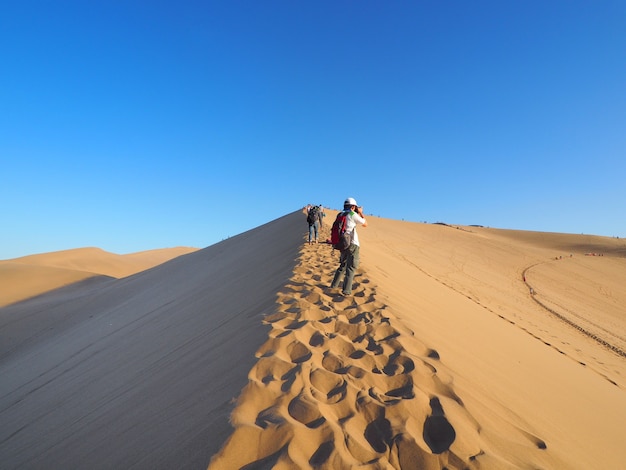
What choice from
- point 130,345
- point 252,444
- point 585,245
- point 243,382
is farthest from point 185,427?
point 585,245

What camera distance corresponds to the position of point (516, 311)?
8773mm

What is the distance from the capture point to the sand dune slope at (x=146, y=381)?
2.38 metres

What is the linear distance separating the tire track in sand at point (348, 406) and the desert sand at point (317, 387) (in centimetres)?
1

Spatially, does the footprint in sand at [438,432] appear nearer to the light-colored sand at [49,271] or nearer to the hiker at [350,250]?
the hiker at [350,250]

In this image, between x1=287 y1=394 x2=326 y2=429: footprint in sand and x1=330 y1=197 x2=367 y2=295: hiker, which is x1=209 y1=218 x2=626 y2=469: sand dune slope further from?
x1=330 y1=197 x2=367 y2=295: hiker

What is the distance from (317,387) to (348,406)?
303 mm

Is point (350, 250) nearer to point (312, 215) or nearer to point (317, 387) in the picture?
point (317, 387)

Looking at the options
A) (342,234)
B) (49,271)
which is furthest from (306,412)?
(49,271)

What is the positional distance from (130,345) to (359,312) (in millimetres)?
3927

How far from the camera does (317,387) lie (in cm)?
258

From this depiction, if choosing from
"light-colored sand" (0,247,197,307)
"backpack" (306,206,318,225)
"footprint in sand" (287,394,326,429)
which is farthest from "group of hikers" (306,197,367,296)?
"light-colored sand" (0,247,197,307)

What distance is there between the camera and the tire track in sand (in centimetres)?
193

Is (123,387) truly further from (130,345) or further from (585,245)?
(585,245)

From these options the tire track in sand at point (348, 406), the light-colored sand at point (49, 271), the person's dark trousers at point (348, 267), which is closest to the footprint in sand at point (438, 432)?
the tire track in sand at point (348, 406)
